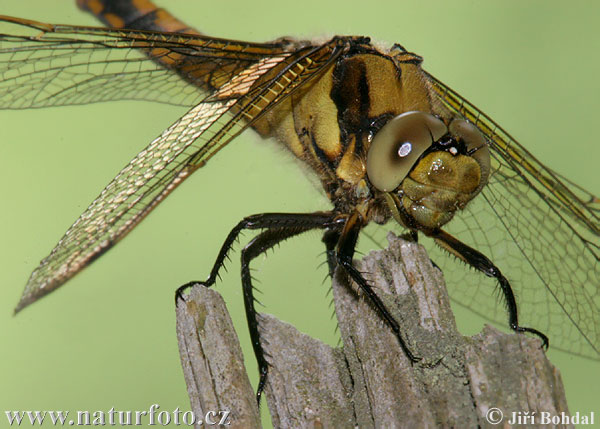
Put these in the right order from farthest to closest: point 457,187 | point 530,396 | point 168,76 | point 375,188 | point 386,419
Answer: point 168,76 → point 375,188 → point 457,187 → point 386,419 → point 530,396

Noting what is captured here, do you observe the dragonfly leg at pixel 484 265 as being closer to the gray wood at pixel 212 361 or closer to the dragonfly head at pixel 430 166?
the dragonfly head at pixel 430 166

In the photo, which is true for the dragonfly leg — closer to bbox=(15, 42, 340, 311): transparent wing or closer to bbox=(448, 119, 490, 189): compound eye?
bbox=(448, 119, 490, 189): compound eye

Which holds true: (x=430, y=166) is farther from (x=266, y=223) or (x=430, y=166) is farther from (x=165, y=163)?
(x=165, y=163)

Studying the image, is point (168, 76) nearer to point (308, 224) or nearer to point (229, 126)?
point (229, 126)

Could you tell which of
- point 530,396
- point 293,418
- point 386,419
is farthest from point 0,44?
point 530,396

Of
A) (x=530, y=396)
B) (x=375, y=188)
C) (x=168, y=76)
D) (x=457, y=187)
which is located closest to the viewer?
(x=530, y=396)

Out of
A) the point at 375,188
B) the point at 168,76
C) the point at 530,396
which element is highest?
the point at 168,76
